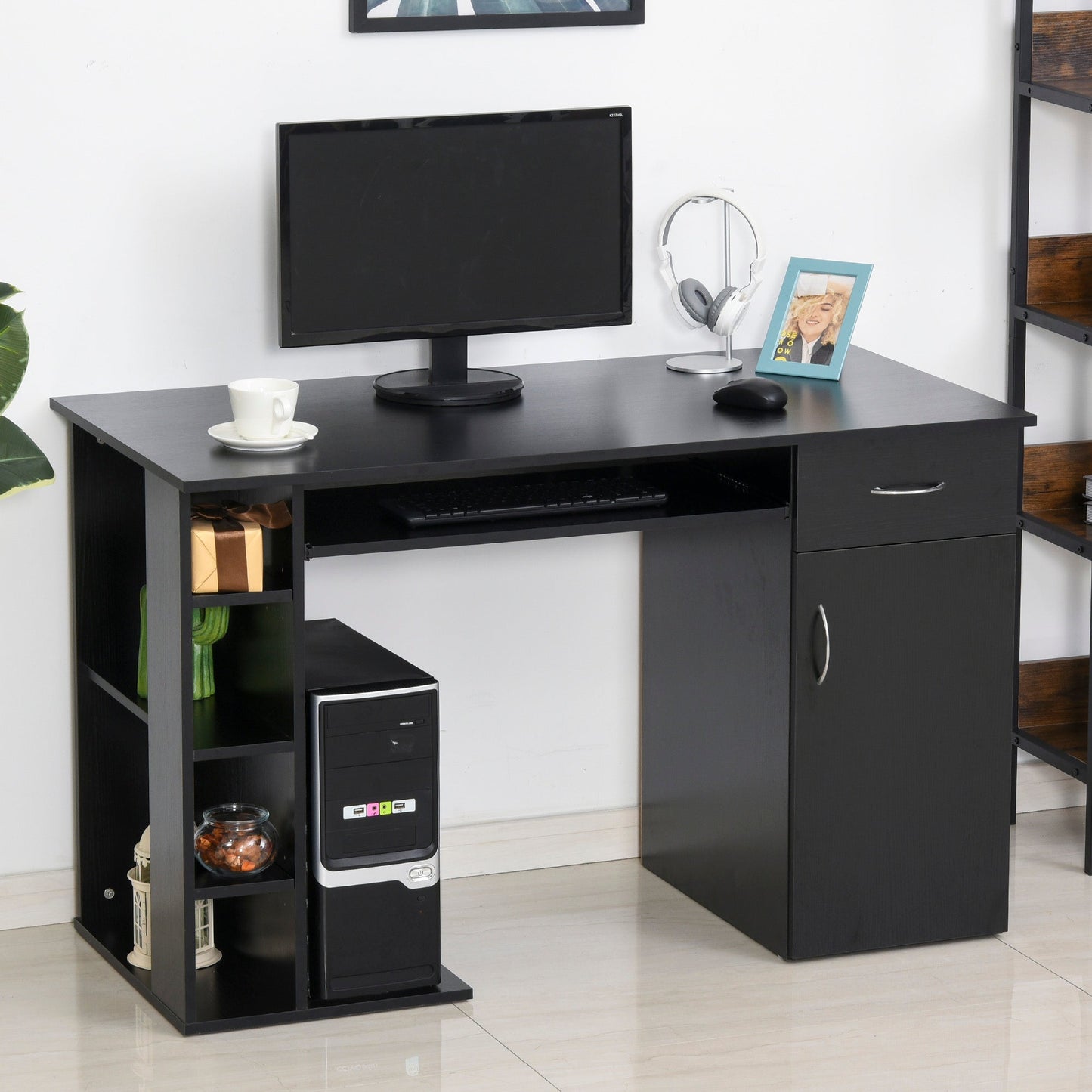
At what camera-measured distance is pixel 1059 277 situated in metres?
3.77

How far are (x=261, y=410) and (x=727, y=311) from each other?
94 cm

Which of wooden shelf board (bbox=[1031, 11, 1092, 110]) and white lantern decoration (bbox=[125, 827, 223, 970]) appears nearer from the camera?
white lantern decoration (bbox=[125, 827, 223, 970])

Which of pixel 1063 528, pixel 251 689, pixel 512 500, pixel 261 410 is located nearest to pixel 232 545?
pixel 261 410

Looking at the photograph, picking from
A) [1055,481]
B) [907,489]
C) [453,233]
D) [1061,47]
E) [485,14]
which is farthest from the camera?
[1055,481]

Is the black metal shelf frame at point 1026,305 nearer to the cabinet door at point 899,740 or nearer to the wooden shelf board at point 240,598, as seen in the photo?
the cabinet door at point 899,740

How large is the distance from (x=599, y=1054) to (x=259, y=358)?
1.24 metres

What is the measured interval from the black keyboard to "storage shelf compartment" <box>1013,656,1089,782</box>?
45.4 inches

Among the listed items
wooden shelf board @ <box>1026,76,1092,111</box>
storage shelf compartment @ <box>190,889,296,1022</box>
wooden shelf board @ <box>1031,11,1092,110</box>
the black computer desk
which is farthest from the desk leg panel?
wooden shelf board @ <box>1031,11,1092,110</box>

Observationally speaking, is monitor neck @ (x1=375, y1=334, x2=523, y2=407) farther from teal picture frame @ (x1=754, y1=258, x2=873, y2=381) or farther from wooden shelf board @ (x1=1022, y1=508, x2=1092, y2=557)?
wooden shelf board @ (x1=1022, y1=508, x2=1092, y2=557)

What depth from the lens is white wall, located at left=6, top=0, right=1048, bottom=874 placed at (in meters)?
3.20

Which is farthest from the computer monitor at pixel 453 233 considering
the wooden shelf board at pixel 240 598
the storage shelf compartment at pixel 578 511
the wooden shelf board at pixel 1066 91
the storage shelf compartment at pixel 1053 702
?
the storage shelf compartment at pixel 1053 702

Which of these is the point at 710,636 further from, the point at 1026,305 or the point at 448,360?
the point at 1026,305

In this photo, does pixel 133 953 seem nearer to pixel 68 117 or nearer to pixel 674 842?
pixel 674 842

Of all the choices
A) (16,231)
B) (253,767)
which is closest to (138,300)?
(16,231)
